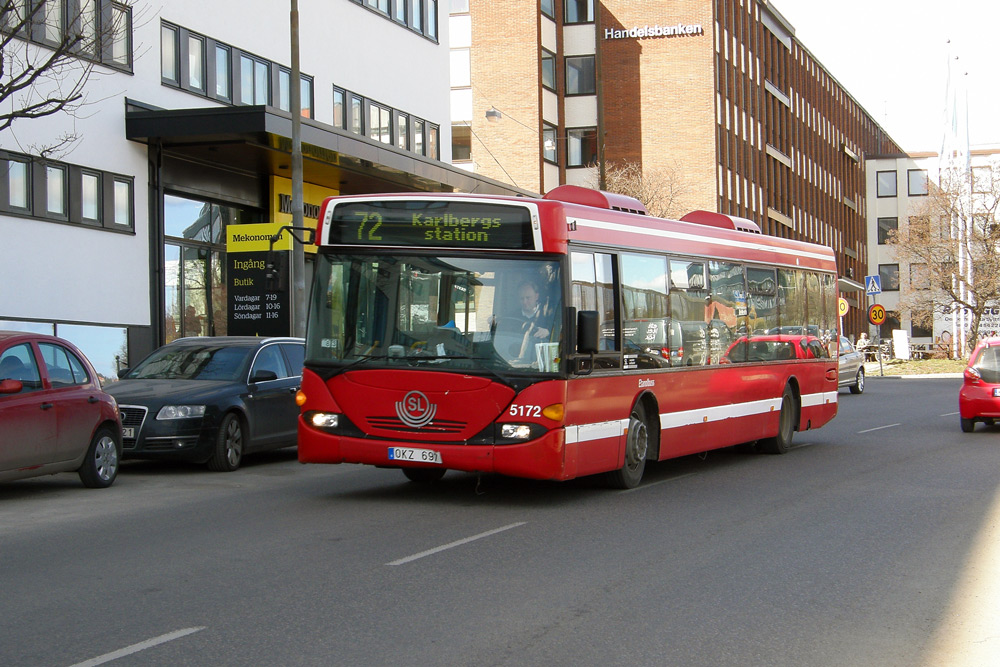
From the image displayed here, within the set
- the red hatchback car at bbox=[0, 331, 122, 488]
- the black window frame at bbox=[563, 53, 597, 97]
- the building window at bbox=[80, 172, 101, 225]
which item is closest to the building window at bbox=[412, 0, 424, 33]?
the building window at bbox=[80, 172, 101, 225]

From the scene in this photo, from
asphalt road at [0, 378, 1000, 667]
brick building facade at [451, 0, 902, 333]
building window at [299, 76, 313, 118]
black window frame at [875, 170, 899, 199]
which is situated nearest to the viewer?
asphalt road at [0, 378, 1000, 667]

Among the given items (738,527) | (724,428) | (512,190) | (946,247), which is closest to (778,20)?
(946,247)

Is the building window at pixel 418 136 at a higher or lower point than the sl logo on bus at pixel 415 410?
higher

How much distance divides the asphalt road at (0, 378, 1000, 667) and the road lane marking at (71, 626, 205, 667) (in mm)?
25

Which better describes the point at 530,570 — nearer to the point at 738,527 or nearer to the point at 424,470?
the point at 738,527

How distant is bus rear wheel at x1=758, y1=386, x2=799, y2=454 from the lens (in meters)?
17.5

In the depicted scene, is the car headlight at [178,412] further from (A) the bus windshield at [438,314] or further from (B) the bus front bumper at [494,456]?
(B) the bus front bumper at [494,456]

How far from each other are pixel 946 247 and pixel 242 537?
193 feet

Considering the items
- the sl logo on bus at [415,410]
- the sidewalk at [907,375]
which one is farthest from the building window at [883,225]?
the sl logo on bus at [415,410]

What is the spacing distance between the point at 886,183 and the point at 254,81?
3547 inches

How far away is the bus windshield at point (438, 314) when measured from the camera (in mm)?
11098

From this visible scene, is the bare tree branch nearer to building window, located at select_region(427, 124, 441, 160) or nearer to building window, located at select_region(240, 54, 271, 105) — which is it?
building window, located at select_region(427, 124, 441, 160)

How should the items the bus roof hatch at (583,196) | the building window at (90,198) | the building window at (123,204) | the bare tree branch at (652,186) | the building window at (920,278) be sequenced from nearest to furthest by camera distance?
the bus roof hatch at (583,196)
the building window at (90,198)
the building window at (123,204)
the bare tree branch at (652,186)
the building window at (920,278)

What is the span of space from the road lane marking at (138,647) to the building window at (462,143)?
51213 mm
